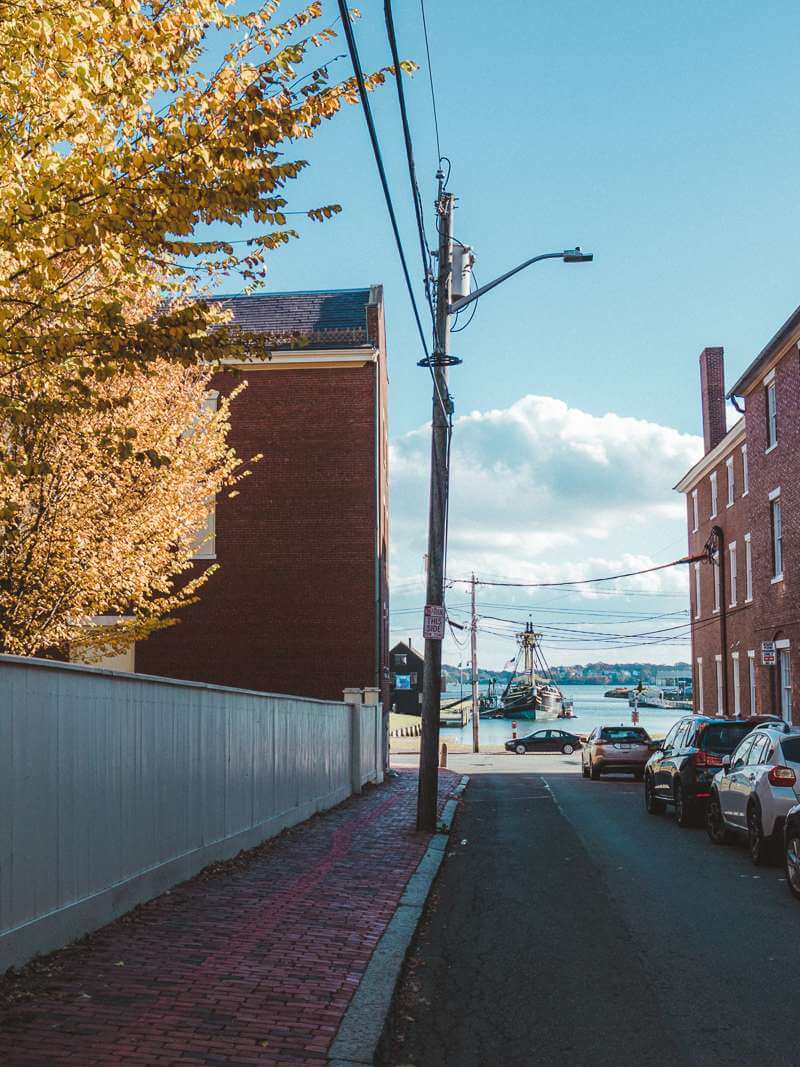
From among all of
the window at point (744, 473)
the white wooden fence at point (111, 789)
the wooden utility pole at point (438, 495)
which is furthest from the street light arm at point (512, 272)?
the window at point (744, 473)

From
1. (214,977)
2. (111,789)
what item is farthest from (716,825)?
(214,977)

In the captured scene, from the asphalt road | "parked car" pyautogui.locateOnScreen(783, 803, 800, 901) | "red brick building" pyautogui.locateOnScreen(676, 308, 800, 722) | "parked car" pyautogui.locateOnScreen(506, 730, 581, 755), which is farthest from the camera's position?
"parked car" pyautogui.locateOnScreen(506, 730, 581, 755)

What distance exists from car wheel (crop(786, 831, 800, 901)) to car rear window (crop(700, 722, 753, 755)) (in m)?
7.06

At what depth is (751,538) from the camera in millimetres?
34500

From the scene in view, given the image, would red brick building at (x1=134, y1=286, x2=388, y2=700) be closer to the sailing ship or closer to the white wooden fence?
the white wooden fence

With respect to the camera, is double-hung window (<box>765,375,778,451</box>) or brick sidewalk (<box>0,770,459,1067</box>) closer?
brick sidewalk (<box>0,770,459,1067</box>)

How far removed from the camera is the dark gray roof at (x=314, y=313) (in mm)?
29047

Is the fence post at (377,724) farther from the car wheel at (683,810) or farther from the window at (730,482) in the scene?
the window at (730,482)

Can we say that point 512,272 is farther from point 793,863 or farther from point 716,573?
point 716,573

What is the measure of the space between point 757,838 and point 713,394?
115 ft

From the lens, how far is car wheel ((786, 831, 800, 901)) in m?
10.1

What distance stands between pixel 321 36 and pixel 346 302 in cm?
2255

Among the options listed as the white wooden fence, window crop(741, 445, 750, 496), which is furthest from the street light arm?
window crop(741, 445, 750, 496)

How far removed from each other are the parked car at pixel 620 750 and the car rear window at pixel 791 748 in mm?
19606
